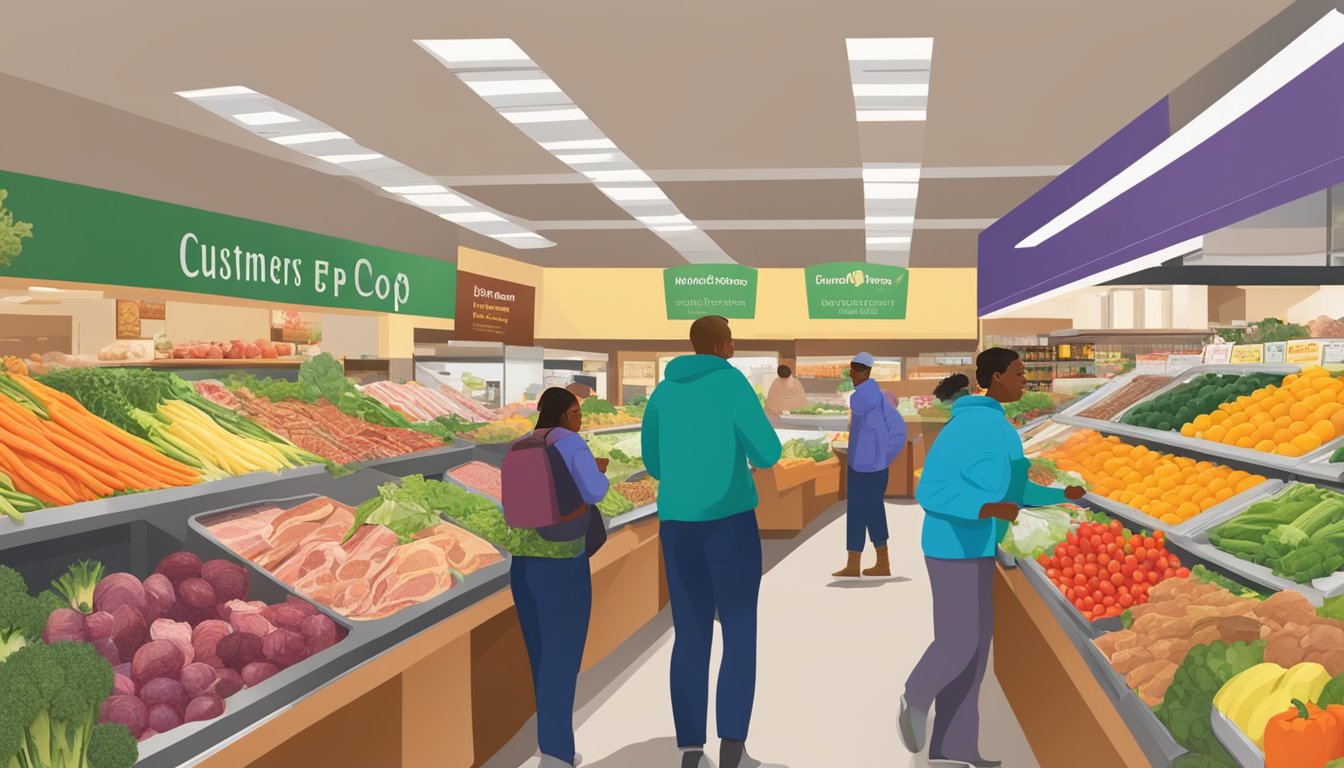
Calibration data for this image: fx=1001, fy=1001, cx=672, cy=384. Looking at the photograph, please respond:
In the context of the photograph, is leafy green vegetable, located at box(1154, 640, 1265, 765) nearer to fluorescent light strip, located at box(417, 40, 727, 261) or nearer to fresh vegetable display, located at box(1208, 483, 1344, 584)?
fresh vegetable display, located at box(1208, 483, 1344, 584)

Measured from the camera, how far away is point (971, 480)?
3.39 m

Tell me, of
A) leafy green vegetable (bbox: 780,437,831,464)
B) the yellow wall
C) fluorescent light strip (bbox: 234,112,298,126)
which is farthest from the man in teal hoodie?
the yellow wall

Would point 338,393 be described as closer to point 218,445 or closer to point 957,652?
point 218,445

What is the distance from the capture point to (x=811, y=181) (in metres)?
8.19

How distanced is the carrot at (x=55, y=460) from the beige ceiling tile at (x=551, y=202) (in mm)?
5914

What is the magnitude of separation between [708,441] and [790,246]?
889cm

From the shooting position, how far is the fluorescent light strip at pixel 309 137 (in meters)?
6.86

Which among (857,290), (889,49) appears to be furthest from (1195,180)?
(857,290)

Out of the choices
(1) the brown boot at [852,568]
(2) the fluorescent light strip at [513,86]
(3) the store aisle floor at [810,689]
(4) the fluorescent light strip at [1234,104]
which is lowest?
(3) the store aisle floor at [810,689]

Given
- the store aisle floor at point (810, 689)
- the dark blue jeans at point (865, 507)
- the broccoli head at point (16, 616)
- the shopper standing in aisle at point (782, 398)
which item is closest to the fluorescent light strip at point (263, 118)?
the store aisle floor at point (810, 689)

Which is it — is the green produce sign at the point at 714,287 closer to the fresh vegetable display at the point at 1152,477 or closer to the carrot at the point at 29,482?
the fresh vegetable display at the point at 1152,477

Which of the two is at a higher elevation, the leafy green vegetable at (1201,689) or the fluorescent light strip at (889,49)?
the fluorescent light strip at (889,49)

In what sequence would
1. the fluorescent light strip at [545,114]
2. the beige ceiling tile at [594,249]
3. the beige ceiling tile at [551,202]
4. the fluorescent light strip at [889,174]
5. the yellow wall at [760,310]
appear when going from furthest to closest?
the yellow wall at [760,310]
the beige ceiling tile at [594,249]
the beige ceiling tile at [551,202]
the fluorescent light strip at [889,174]
the fluorescent light strip at [545,114]

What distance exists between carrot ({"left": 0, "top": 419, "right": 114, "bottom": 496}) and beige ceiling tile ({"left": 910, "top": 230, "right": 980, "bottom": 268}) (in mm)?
9404
